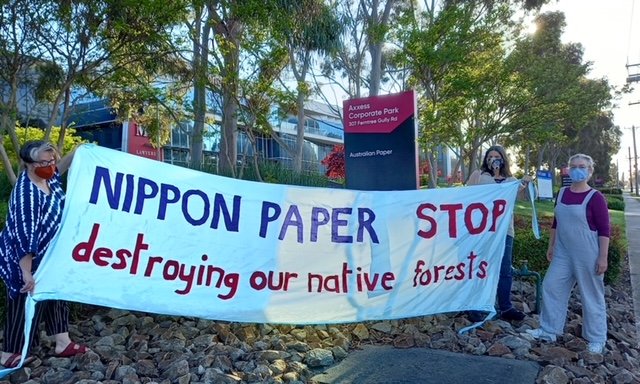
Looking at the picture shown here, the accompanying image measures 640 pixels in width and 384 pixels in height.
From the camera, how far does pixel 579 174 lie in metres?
4.11

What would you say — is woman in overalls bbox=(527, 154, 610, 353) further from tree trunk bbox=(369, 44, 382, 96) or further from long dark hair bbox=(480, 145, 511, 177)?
tree trunk bbox=(369, 44, 382, 96)

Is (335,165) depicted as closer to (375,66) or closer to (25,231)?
(375,66)

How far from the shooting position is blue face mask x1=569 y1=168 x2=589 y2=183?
13.4 ft

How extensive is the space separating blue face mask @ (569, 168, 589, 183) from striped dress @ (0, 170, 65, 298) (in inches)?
148

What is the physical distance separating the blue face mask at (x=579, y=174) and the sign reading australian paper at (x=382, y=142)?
11.5 ft

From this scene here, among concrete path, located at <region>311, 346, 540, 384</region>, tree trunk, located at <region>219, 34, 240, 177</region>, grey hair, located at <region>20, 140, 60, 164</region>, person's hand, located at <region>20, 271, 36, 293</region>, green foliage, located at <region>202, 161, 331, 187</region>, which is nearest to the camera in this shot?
person's hand, located at <region>20, 271, 36, 293</region>

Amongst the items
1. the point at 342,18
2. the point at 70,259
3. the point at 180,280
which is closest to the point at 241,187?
the point at 180,280

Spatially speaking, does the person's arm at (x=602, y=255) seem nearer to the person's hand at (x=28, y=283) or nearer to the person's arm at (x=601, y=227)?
the person's arm at (x=601, y=227)

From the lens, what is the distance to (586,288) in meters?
4.15

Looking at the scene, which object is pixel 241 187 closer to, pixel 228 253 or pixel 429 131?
pixel 228 253

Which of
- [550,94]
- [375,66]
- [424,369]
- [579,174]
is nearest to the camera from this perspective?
[424,369]

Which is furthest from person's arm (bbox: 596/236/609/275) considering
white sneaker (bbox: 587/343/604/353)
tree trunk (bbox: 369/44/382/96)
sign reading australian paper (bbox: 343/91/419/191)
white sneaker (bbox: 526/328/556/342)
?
tree trunk (bbox: 369/44/382/96)

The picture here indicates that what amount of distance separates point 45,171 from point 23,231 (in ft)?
1.33

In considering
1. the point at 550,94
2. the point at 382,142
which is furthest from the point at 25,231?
the point at 550,94
